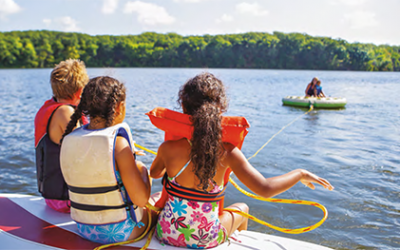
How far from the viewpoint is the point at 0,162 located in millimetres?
7020

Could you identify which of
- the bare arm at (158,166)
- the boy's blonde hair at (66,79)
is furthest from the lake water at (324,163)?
the bare arm at (158,166)

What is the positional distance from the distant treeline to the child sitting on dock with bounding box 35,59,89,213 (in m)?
72.1

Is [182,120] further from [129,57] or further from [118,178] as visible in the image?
[129,57]

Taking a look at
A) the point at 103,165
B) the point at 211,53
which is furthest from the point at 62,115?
the point at 211,53

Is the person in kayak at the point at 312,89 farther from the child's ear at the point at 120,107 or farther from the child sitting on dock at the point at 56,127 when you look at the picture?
the child's ear at the point at 120,107

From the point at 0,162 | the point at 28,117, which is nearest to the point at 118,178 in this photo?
the point at 0,162

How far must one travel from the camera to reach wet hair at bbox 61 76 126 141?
2.08 metres

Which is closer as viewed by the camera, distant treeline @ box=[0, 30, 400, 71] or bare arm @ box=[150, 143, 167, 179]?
bare arm @ box=[150, 143, 167, 179]

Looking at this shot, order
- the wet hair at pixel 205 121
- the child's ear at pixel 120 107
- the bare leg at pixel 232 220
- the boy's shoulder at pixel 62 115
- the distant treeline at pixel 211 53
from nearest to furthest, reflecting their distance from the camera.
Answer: the wet hair at pixel 205 121 < the child's ear at pixel 120 107 < the bare leg at pixel 232 220 < the boy's shoulder at pixel 62 115 < the distant treeline at pixel 211 53

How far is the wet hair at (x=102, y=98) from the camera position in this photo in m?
2.08

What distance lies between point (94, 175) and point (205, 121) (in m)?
0.77

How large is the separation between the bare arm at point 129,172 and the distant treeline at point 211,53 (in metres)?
73.2

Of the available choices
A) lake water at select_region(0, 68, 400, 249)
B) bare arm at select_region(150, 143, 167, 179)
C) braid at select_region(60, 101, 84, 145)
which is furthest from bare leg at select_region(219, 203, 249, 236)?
braid at select_region(60, 101, 84, 145)

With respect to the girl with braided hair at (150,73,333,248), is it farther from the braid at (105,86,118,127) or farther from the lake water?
the lake water
